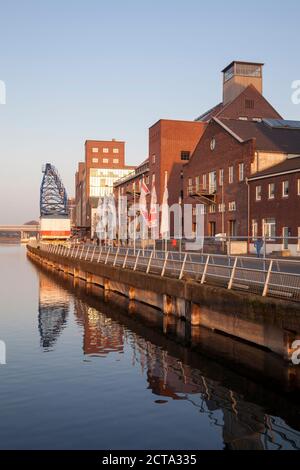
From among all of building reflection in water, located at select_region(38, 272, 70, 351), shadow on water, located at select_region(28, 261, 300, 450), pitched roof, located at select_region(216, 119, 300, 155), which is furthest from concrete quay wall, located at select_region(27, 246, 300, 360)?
pitched roof, located at select_region(216, 119, 300, 155)

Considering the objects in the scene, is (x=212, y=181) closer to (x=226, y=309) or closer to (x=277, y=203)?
(x=277, y=203)

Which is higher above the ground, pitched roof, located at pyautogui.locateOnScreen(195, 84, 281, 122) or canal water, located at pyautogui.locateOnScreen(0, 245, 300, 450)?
pitched roof, located at pyautogui.locateOnScreen(195, 84, 281, 122)

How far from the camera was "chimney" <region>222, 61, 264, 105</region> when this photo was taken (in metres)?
78.2

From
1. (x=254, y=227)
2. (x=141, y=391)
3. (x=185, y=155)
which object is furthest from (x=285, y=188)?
(x=185, y=155)

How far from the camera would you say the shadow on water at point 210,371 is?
10.6 m

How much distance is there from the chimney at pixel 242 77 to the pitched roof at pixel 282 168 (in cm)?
3388

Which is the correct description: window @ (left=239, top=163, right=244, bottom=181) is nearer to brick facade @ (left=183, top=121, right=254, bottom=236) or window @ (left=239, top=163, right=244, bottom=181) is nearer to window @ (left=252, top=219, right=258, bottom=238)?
brick facade @ (left=183, top=121, right=254, bottom=236)

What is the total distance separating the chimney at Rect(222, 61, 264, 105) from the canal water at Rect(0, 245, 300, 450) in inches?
2494

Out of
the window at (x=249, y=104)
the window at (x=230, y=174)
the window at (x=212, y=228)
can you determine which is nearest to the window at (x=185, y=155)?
the window at (x=249, y=104)

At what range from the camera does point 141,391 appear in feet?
43.2

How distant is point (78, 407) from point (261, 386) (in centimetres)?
485

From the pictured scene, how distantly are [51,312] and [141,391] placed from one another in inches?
594
